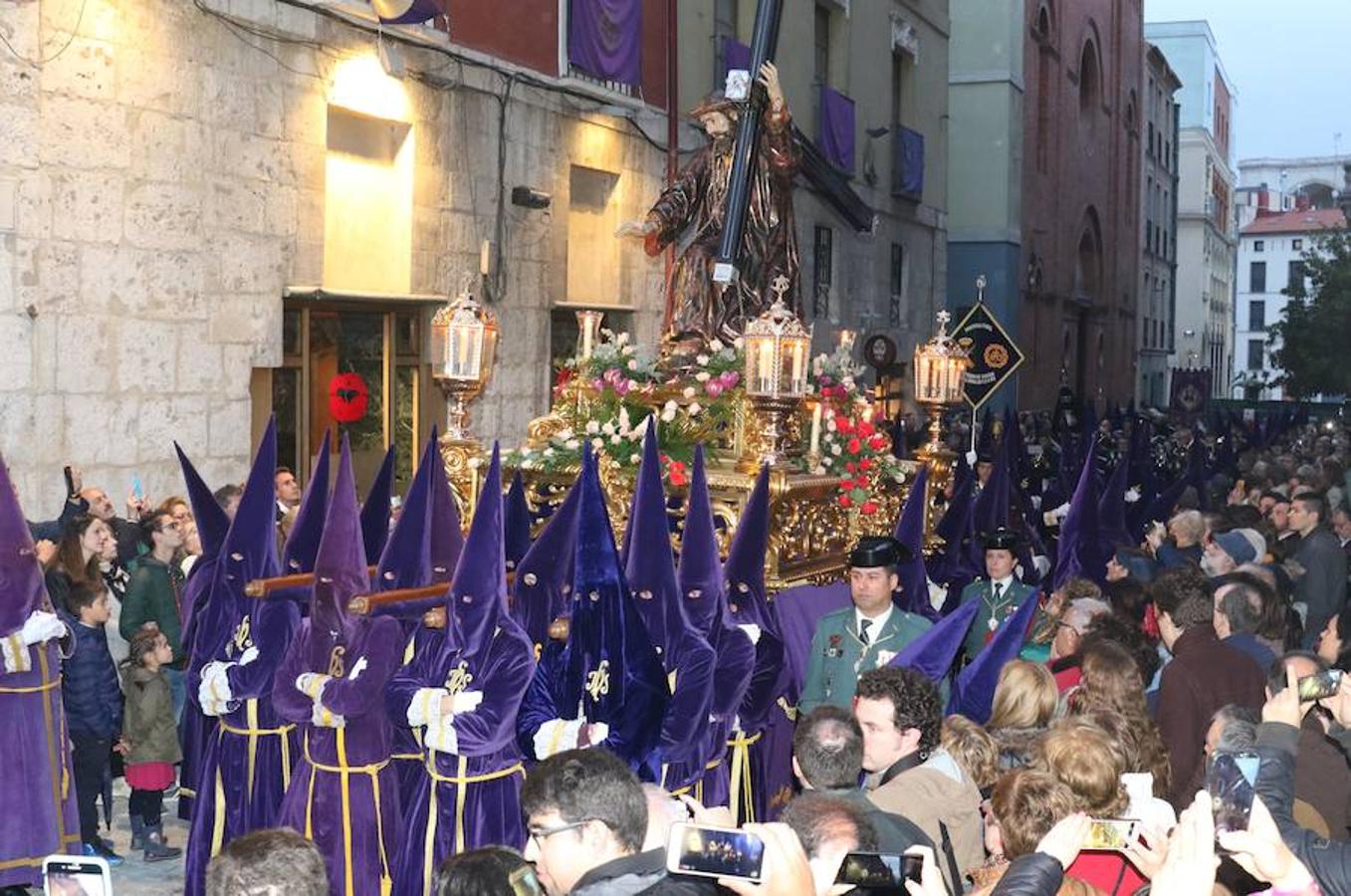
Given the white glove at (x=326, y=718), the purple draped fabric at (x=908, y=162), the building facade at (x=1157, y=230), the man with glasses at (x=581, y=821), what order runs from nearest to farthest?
the man with glasses at (x=581, y=821), the white glove at (x=326, y=718), the purple draped fabric at (x=908, y=162), the building facade at (x=1157, y=230)

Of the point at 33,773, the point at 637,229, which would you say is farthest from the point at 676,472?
the point at 33,773

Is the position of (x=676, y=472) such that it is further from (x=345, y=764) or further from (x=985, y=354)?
(x=985, y=354)

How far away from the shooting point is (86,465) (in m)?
11.2

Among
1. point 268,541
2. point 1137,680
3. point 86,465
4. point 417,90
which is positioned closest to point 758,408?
point 268,541

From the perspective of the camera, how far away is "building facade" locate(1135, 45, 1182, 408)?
5331cm

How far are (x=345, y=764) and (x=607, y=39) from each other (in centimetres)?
1120

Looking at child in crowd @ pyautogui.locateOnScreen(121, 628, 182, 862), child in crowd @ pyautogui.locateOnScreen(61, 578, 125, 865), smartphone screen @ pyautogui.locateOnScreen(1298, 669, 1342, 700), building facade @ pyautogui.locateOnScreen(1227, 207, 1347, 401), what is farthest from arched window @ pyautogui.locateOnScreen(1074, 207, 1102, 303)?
building facade @ pyautogui.locateOnScreen(1227, 207, 1347, 401)

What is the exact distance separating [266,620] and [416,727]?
940mm

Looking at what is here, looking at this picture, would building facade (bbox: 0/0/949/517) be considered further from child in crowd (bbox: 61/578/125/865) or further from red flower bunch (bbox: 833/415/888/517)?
child in crowd (bbox: 61/578/125/865)

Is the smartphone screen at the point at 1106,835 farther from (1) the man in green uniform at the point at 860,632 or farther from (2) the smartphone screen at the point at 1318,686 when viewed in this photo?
(1) the man in green uniform at the point at 860,632

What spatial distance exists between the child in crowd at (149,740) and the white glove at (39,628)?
1.09 m

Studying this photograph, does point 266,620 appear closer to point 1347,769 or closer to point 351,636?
point 351,636

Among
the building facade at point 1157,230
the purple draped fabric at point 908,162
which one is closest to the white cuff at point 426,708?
the purple draped fabric at point 908,162

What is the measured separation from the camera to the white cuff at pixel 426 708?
255 inches
